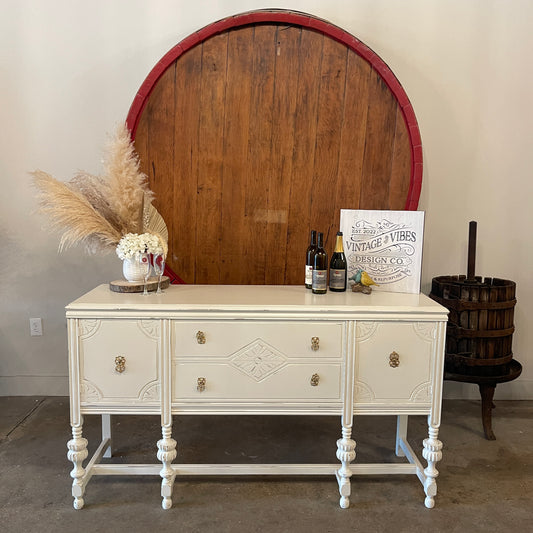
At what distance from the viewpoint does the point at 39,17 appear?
2.68 metres

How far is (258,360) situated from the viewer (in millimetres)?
1939

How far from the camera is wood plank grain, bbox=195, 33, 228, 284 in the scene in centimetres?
241

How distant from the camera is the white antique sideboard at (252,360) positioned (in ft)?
6.26

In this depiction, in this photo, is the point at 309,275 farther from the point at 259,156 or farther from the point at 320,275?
the point at 259,156

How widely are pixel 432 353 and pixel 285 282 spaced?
85 centimetres

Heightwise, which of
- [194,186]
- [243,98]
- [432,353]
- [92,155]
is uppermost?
[243,98]

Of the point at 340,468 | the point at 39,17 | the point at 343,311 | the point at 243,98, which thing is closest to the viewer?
the point at 343,311

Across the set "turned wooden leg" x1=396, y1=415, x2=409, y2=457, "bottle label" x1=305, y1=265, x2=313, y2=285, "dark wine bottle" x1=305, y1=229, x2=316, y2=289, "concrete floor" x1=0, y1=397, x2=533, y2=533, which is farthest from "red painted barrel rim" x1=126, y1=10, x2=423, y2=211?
"concrete floor" x1=0, y1=397, x2=533, y2=533

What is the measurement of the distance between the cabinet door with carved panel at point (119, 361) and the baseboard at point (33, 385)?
3.82 ft

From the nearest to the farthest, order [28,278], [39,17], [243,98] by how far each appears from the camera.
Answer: [243,98] → [39,17] → [28,278]

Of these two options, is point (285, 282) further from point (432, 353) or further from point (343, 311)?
point (432, 353)

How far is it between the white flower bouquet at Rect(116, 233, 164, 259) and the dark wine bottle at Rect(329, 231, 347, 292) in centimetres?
78

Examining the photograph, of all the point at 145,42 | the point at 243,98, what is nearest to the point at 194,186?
the point at 243,98

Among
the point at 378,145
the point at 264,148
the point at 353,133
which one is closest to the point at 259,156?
the point at 264,148
